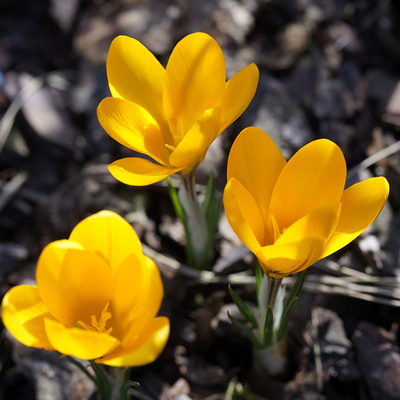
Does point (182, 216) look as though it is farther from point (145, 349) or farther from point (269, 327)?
point (145, 349)

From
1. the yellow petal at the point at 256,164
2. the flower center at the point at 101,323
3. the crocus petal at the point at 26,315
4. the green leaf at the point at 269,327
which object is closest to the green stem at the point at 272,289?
the green leaf at the point at 269,327

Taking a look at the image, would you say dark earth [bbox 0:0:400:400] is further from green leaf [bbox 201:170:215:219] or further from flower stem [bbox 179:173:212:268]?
green leaf [bbox 201:170:215:219]

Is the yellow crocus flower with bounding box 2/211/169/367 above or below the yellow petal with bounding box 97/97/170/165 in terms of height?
below

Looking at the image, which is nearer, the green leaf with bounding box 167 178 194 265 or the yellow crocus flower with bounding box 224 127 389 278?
the yellow crocus flower with bounding box 224 127 389 278

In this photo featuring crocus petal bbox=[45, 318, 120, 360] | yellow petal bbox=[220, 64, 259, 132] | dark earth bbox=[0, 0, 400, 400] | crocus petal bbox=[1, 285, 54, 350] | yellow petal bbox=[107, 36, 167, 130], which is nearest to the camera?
crocus petal bbox=[45, 318, 120, 360]

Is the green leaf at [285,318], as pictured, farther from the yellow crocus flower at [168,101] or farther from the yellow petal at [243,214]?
the yellow crocus flower at [168,101]

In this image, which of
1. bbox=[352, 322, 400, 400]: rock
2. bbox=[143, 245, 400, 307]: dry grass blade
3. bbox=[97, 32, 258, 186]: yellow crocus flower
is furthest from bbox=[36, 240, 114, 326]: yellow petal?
bbox=[352, 322, 400, 400]: rock

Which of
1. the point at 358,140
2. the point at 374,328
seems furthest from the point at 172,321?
the point at 358,140

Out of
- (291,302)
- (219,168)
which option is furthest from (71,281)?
(219,168)
